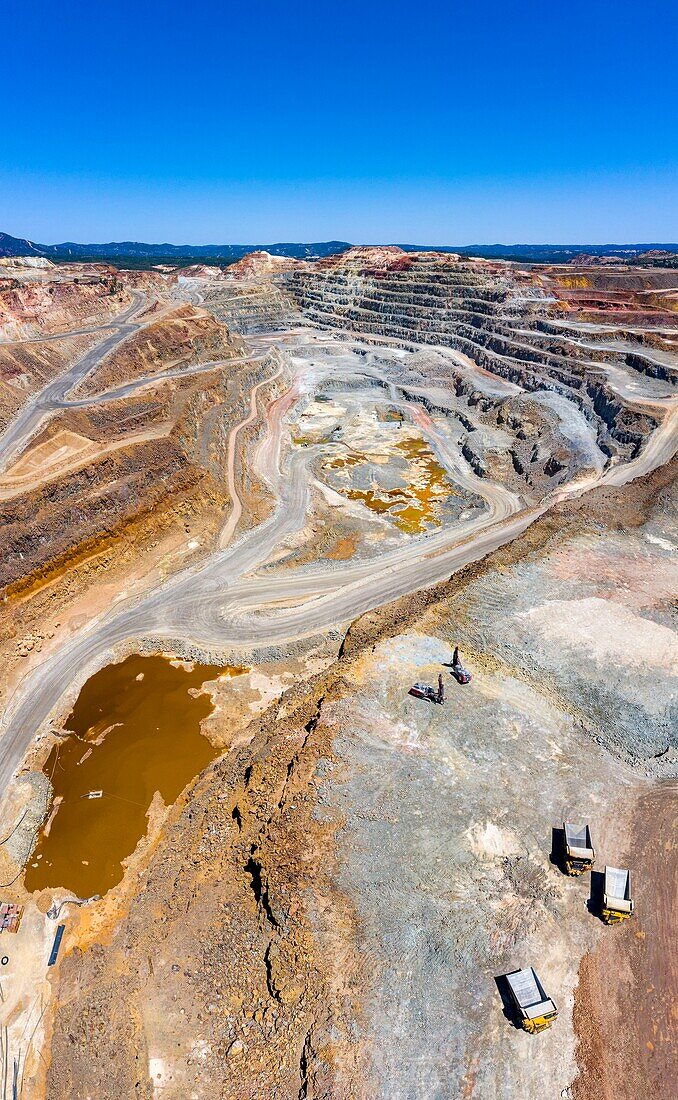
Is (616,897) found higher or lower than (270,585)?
lower

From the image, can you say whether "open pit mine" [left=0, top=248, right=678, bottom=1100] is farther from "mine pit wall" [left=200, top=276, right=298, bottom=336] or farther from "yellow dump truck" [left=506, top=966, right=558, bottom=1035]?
"mine pit wall" [left=200, top=276, right=298, bottom=336]

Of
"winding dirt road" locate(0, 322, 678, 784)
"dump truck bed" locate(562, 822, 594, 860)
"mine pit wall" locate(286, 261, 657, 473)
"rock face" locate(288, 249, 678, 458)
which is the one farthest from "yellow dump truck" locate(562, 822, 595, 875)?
"rock face" locate(288, 249, 678, 458)

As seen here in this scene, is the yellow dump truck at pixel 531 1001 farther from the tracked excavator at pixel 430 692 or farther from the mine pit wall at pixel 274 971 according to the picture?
the tracked excavator at pixel 430 692

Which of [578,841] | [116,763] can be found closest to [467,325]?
[116,763]

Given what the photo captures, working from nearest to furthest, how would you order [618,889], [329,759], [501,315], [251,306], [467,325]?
1. [618,889]
2. [329,759]
3. [501,315]
4. [467,325]
5. [251,306]

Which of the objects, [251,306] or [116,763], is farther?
[251,306]

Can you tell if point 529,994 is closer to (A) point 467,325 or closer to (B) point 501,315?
(B) point 501,315

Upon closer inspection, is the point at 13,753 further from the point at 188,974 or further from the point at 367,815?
the point at 367,815
